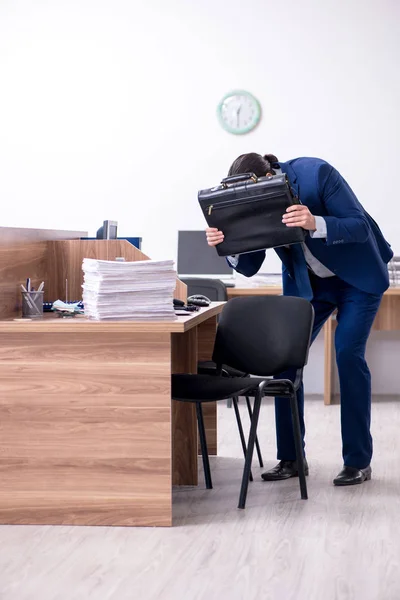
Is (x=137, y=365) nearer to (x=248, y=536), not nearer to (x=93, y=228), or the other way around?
(x=248, y=536)

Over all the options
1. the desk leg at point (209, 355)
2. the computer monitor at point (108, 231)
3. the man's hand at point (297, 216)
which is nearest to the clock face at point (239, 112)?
the desk leg at point (209, 355)

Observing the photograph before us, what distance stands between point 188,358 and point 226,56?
311 centimetres

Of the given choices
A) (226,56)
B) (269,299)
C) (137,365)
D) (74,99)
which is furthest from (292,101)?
(137,365)

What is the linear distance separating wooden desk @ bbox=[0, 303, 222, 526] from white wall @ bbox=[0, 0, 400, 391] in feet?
10.5

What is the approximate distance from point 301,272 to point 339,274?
0.14 meters

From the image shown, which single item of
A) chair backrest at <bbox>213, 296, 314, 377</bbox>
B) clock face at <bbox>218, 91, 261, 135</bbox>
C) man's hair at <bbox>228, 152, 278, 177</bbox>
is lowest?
chair backrest at <bbox>213, 296, 314, 377</bbox>

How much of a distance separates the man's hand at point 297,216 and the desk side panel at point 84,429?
2.20 feet

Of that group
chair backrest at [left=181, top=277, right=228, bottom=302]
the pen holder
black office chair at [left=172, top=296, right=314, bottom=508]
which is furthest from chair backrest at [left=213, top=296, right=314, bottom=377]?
chair backrest at [left=181, top=277, right=228, bottom=302]

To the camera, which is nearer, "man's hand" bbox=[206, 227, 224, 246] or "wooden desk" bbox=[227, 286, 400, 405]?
"man's hand" bbox=[206, 227, 224, 246]

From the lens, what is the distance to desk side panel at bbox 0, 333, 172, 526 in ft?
9.03

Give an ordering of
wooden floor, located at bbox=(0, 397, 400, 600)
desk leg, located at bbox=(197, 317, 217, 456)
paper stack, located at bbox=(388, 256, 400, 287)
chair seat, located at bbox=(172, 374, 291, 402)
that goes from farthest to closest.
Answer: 1. paper stack, located at bbox=(388, 256, 400, 287)
2. desk leg, located at bbox=(197, 317, 217, 456)
3. chair seat, located at bbox=(172, 374, 291, 402)
4. wooden floor, located at bbox=(0, 397, 400, 600)

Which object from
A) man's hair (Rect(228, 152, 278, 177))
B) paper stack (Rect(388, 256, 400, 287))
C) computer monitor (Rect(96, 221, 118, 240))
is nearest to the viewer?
man's hair (Rect(228, 152, 278, 177))

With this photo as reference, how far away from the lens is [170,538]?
2.64m

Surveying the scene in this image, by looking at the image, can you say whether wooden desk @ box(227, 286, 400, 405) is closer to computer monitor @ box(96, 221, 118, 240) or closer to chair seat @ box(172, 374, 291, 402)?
computer monitor @ box(96, 221, 118, 240)
